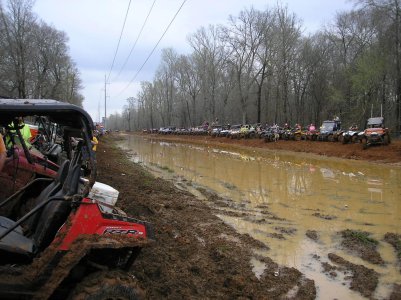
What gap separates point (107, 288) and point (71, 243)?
50 cm

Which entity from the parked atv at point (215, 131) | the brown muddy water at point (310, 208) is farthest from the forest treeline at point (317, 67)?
the brown muddy water at point (310, 208)

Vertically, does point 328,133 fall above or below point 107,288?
above

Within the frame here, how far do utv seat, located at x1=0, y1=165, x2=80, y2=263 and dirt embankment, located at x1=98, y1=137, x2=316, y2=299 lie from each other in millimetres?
1681

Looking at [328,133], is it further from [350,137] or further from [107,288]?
[107,288]

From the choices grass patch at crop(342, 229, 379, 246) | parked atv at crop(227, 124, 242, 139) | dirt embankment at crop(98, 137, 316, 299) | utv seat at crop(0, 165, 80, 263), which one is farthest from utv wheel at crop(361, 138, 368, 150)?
utv seat at crop(0, 165, 80, 263)

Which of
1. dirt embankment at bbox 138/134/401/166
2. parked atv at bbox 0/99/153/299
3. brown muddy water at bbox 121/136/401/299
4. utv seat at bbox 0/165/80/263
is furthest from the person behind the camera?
dirt embankment at bbox 138/134/401/166

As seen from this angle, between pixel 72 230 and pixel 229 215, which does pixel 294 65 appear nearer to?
pixel 229 215

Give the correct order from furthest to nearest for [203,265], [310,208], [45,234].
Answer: [310,208], [203,265], [45,234]

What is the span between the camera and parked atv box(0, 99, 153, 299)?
356 centimetres

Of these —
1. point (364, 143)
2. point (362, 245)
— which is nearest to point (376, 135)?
point (364, 143)

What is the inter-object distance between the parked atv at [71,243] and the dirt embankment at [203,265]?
4.60ft

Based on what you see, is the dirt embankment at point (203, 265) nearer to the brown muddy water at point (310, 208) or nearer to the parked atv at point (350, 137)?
the brown muddy water at point (310, 208)

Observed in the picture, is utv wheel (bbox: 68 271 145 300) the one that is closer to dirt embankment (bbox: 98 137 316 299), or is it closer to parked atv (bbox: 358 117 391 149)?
dirt embankment (bbox: 98 137 316 299)

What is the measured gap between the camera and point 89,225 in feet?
12.3
